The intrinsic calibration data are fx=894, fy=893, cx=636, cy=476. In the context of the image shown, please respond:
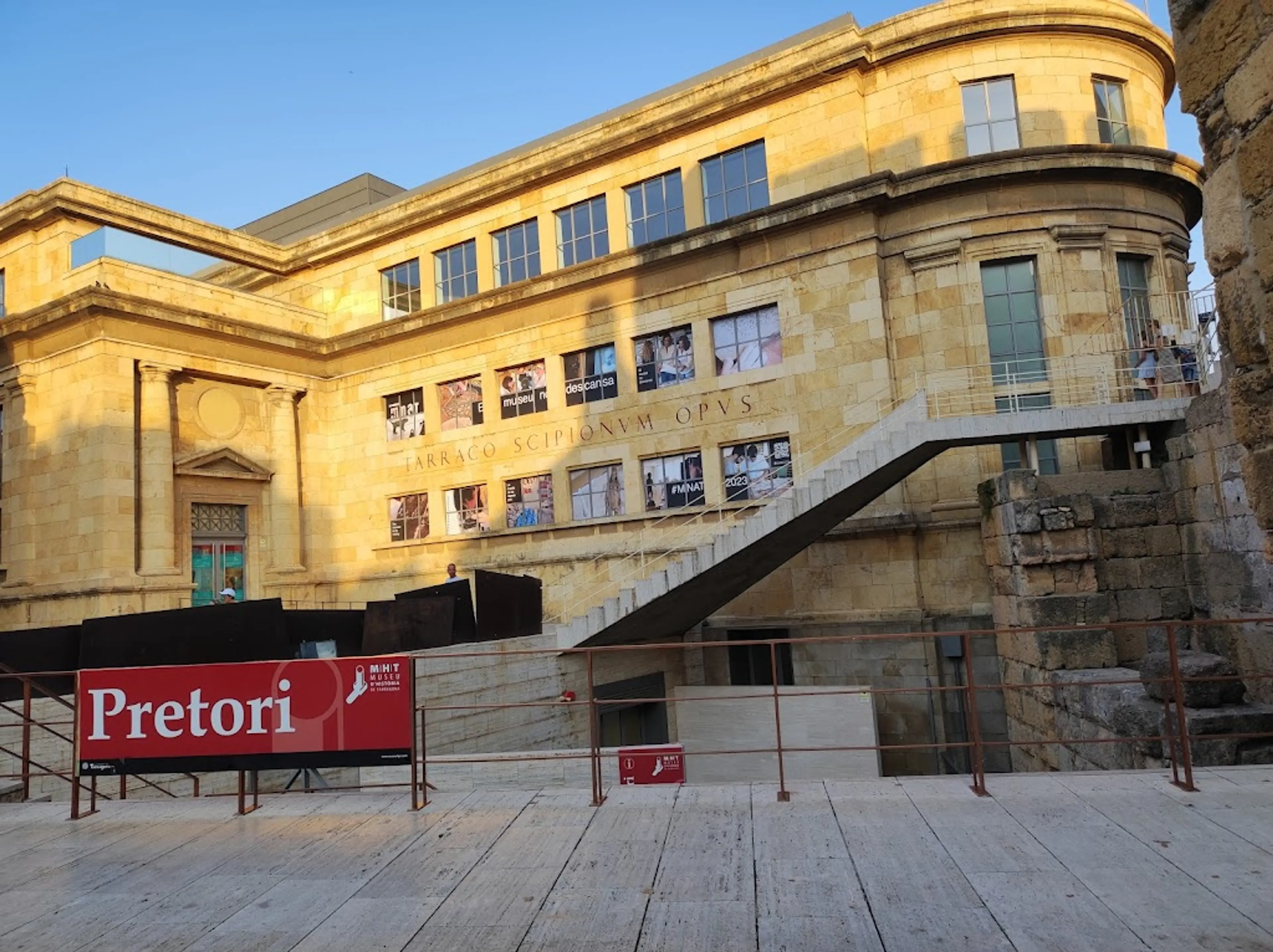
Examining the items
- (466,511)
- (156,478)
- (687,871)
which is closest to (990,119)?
(466,511)

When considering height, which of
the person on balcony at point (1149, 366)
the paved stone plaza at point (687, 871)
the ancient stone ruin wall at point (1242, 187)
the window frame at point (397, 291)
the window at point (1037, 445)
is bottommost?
the paved stone plaza at point (687, 871)

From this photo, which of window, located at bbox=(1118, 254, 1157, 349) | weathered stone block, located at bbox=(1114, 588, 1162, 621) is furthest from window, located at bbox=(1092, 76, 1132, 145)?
weathered stone block, located at bbox=(1114, 588, 1162, 621)

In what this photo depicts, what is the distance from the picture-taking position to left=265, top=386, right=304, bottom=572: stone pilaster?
84.6 feet

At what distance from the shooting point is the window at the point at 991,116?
19.2 metres

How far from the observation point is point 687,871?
5699 mm

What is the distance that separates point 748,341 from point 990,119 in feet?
22.9

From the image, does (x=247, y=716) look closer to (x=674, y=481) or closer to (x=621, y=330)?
(x=674, y=481)

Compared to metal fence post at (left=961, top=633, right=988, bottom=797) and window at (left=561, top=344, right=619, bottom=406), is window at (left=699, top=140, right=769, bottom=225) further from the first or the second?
metal fence post at (left=961, top=633, right=988, bottom=797)

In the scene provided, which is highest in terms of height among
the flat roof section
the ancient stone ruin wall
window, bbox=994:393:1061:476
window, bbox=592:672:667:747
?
the flat roof section

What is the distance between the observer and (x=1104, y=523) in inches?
589

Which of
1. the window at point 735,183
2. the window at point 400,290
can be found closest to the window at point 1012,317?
the window at point 735,183

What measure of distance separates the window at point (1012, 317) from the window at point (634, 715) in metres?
9.77

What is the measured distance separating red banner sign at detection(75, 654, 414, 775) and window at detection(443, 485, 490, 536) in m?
16.1

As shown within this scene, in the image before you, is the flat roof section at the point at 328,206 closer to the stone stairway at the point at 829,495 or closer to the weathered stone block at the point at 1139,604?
the stone stairway at the point at 829,495
